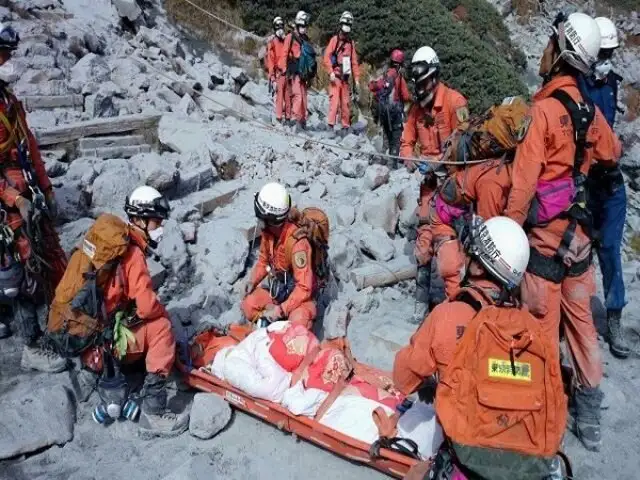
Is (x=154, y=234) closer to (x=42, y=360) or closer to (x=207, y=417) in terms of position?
(x=207, y=417)

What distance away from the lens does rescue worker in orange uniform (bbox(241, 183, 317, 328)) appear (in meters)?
4.89

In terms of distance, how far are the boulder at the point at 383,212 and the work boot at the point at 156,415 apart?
3.40 meters

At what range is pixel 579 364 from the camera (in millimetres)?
4008

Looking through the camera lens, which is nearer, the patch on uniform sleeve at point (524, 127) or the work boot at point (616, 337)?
the patch on uniform sleeve at point (524, 127)

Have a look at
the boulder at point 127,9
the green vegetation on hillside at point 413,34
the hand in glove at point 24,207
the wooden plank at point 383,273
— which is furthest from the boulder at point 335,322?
the green vegetation on hillside at point 413,34

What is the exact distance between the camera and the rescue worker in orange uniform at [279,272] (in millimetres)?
4895

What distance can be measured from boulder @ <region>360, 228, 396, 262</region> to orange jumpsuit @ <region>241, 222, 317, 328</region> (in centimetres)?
148

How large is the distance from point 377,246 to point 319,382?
2.65 meters

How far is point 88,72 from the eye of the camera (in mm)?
8633

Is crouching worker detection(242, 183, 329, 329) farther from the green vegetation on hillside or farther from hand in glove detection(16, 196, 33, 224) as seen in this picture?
the green vegetation on hillside

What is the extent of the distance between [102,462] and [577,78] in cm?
411

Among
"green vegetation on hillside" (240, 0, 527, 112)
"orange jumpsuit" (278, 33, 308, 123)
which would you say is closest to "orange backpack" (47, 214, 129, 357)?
"orange jumpsuit" (278, 33, 308, 123)

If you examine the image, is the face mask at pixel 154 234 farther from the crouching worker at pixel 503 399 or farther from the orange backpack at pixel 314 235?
the crouching worker at pixel 503 399

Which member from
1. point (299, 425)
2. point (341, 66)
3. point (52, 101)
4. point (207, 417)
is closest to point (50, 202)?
point (207, 417)
